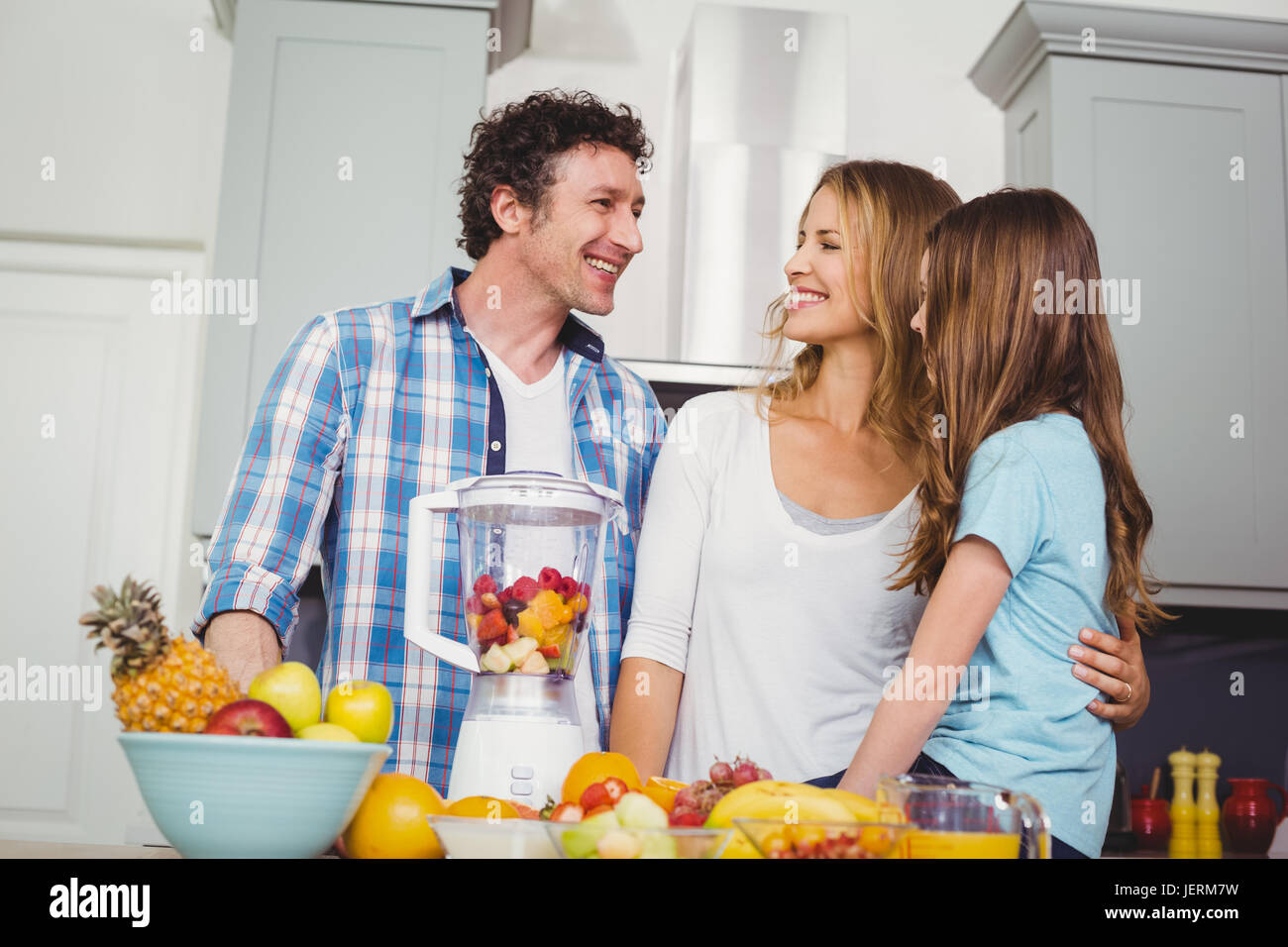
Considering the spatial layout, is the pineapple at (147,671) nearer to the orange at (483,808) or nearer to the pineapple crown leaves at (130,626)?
the pineapple crown leaves at (130,626)

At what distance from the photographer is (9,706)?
2729mm

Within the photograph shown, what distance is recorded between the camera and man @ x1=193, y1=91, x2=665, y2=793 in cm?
Answer: 138

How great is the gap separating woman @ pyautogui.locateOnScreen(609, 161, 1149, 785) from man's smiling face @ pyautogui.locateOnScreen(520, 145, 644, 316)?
1.07ft

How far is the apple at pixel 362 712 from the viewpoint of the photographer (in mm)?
755

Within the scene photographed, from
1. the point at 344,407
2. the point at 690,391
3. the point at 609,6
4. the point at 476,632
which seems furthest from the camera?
the point at 609,6

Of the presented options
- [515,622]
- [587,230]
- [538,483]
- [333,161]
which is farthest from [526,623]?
[333,161]

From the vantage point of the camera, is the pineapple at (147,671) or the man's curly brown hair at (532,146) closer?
the pineapple at (147,671)

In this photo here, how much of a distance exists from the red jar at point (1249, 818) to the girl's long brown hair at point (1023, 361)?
143 cm

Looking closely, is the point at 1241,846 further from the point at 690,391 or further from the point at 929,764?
the point at 929,764

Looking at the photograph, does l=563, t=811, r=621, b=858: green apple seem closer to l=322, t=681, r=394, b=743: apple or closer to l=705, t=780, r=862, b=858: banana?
l=705, t=780, r=862, b=858: banana

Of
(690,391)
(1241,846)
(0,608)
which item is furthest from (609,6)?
(1241,846)

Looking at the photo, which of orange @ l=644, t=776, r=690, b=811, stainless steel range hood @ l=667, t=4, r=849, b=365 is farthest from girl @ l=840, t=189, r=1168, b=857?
stainless steel range hood @ l=667, t=4, r=849, b=365

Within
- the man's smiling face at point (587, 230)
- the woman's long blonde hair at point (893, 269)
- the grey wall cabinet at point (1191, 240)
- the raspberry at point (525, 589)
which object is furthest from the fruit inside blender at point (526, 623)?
the grey wall cabinet at point (1191, 240)
